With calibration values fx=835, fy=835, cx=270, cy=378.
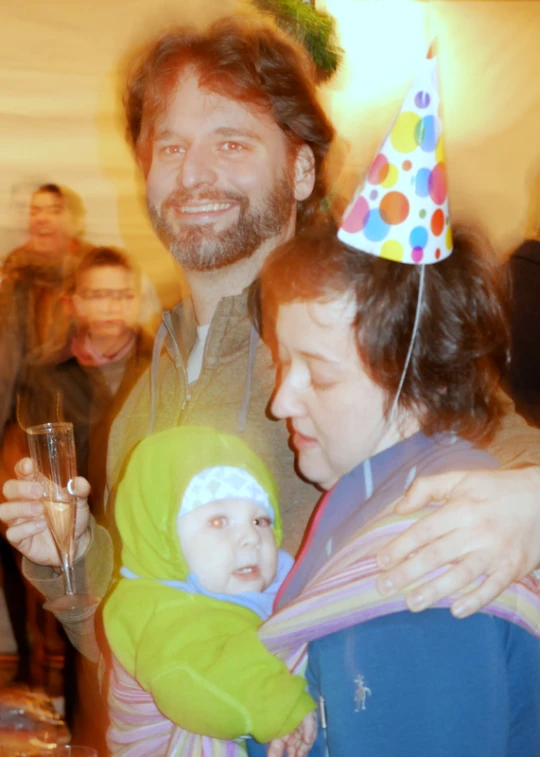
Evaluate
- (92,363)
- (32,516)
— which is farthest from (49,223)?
(32,516)

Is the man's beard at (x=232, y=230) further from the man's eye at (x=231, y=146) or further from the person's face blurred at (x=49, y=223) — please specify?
the person's face blurred at (x=49, y=223)

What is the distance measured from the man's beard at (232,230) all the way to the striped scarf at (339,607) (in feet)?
0.99

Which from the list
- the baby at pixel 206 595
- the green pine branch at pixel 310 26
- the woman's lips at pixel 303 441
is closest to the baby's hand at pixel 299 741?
the baby at pixel 206 595

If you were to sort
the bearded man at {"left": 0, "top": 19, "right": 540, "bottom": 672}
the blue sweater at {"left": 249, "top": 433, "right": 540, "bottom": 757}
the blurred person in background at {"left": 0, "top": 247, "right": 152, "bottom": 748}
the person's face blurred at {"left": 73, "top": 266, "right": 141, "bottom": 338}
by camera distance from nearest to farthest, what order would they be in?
the blue sweater at {"left": 249, "top": 433, "right": 540, "bottom": 757} → the bearded man at {"left": 0, "top": 19, "right": 540, "bottom": 672} → the blurred person in background at {"left": 0, "top": 247, "right": 152, "bottom": 748} → the person's face blurred at {"left": 73, "top": 266, "right": 141, "bottom": 338}

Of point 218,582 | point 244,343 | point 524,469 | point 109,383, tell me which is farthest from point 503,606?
point 109,383

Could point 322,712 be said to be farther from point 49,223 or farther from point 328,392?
point 49,223

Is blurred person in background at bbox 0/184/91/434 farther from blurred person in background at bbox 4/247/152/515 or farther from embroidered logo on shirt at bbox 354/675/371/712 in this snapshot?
embroidered logo on shirt at bbox 354/675/371/712

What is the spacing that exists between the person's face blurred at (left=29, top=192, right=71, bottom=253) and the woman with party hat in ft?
3.36

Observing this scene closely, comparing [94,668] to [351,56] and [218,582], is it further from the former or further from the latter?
[351,56]

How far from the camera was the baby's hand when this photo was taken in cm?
66

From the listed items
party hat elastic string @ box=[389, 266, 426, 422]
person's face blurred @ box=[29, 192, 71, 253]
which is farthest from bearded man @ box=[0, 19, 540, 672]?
person's face blurred @ box=[29, 192, 71, 253]

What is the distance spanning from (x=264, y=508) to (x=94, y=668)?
34cm

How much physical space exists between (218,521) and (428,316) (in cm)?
23

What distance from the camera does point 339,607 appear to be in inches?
24.8
